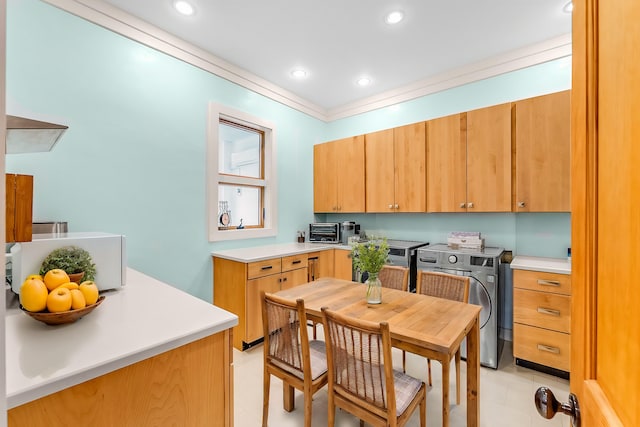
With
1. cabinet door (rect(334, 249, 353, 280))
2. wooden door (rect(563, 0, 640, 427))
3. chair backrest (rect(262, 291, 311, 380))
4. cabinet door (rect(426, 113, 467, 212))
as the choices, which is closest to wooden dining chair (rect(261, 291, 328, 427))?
chair backrest (rect(262, 291, 311, 380))

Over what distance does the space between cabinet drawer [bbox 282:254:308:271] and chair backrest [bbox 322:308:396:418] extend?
1.65 metres

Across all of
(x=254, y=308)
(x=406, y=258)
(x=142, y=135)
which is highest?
(x=142, y=135)

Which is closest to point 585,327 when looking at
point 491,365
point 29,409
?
point 29,409

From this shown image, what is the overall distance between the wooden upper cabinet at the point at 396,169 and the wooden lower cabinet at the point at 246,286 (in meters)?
1.38

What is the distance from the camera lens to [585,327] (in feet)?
1.93

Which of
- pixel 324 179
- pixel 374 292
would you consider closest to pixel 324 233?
pixel 324 179

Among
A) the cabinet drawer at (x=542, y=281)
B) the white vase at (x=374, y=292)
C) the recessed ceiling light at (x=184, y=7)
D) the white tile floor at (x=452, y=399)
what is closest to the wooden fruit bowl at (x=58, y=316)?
the white tile floor at (x=452, y=399)

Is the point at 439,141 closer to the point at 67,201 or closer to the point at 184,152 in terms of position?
the point at 184,152

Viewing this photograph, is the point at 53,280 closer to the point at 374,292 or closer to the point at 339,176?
the point at 374,292

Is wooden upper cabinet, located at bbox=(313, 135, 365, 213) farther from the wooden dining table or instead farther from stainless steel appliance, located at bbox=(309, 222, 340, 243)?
the wooden dining table

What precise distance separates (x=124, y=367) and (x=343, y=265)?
2.78 m

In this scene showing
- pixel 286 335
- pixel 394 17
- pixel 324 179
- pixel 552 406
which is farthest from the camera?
pixel 324 179

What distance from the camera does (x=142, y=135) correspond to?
246cm

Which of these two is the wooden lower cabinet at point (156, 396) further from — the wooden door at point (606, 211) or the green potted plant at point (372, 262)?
the wooden door at point (606, 211)
